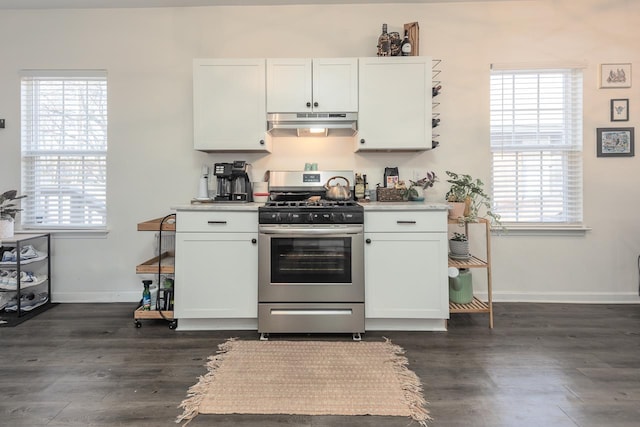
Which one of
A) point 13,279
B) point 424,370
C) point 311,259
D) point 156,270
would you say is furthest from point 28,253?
point 424,370

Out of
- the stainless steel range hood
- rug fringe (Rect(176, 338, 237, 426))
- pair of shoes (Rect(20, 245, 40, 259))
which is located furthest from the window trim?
pair of shoes (Rect(20, 245, 40, 259))

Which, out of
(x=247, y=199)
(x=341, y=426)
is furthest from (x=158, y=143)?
(x=341, y=426)

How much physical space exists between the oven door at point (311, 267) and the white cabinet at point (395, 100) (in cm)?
89

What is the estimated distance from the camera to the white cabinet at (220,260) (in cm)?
243

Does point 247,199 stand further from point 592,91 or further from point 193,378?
point 592,91

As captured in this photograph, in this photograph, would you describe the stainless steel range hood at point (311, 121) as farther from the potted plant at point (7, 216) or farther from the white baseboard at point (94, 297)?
the potted plant at point (7, 216)

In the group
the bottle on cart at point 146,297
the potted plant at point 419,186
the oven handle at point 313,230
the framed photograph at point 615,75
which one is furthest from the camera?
the framed photograph at point 615,75

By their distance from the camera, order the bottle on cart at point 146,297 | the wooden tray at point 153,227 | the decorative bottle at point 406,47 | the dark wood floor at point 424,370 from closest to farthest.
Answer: the dark wood floor at point 424,370
the wooden tray at point 153,227
the bottle on cart at point 146,297
the decorative bottle at point 406,47

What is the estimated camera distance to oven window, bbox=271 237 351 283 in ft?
7.84

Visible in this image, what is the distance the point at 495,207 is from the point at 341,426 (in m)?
2.44

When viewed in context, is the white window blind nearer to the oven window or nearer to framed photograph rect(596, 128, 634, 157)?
framed photograph rect(596, 128, 634, 157)

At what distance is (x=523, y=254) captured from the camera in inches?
122

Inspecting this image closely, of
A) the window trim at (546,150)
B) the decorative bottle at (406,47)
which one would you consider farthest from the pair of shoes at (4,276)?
the window trim at (546,150)

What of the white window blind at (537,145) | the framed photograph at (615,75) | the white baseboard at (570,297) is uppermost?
the framed photograph at (615,75)
